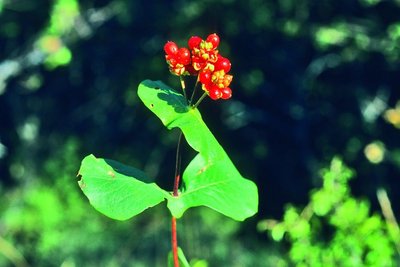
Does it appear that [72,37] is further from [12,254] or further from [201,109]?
[12,254]

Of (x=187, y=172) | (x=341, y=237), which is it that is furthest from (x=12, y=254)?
(x=187, y=172)

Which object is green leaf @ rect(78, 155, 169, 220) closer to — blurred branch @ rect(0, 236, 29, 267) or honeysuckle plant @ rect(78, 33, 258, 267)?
honeysuckle plant @ rect(78, 33, 258, 267)

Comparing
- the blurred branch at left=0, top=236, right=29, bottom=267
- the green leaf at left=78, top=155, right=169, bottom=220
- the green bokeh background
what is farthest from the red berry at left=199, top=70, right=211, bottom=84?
the blurred branch at left=0, top=236, right=29, bottom=267

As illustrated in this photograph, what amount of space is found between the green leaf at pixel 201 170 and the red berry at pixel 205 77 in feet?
0.21

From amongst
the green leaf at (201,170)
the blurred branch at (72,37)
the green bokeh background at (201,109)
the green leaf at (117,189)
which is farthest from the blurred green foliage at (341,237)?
the blurred branch at (72,37)

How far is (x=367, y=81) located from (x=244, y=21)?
0.80m

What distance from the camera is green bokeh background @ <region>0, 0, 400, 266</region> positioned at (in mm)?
3713

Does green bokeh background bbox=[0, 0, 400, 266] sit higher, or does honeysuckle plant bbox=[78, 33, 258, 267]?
honeysuckle plant bbox=[78, 33, 258, 267]

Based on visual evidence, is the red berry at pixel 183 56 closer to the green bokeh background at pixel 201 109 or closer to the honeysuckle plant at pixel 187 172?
the honeysuckle plant at pixel 187 172

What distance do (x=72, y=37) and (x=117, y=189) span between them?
2848 millimetres

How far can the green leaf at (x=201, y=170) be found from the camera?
1.12 m

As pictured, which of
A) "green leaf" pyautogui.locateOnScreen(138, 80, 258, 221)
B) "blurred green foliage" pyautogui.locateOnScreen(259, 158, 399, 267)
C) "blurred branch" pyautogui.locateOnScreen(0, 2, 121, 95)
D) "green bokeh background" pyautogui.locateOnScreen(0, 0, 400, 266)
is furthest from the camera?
"blurred branch" pyautogui.locateOnScreen(0, 2, 121, 95)

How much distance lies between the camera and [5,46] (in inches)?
180

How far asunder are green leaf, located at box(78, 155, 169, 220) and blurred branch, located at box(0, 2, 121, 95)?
102 inches
